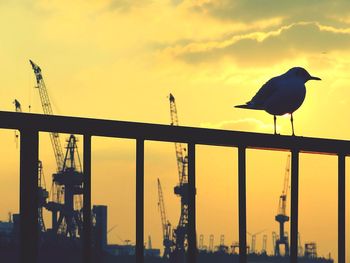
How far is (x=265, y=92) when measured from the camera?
1931 cm

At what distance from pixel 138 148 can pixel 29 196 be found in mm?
1270

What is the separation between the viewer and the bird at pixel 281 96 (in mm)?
18875

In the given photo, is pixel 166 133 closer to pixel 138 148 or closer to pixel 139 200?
pixel 138 148

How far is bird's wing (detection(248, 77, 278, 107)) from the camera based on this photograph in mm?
19234

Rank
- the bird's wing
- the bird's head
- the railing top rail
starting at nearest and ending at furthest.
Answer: the railing top rail → the bird's wing → the bird's head

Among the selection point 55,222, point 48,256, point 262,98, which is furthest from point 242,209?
point 55,222

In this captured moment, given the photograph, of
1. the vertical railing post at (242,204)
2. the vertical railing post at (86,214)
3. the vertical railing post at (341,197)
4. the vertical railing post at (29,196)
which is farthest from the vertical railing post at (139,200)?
the vertical railing post at (341,197)

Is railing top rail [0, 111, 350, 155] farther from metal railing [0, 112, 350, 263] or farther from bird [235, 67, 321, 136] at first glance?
bird [235, 67, 321, 136]

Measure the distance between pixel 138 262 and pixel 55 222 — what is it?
173915mm

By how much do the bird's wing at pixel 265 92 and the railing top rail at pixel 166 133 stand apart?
20.8ft

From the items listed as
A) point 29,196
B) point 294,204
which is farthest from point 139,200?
point 294,204

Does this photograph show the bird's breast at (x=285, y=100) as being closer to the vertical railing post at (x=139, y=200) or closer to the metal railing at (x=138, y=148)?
the metal railing at (x=138, y=148)

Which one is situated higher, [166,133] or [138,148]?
[166,133]

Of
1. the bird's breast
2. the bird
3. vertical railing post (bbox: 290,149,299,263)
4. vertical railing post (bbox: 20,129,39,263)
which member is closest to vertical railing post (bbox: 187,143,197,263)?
vertical railing post (bbox: 290,149,299,263)
